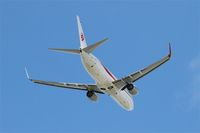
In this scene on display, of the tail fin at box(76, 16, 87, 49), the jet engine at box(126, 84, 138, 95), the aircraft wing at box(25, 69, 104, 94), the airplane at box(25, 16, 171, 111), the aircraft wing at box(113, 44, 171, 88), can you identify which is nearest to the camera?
the airplane at box(25, 16, 171, 111)

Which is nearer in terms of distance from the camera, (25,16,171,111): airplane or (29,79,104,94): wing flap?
(25,16,171,111): airplane

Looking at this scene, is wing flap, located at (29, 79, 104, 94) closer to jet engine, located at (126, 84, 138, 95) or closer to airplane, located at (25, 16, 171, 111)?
airplane, located at (25, 16, 171, 111)

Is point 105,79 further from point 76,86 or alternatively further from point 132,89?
point 76,86

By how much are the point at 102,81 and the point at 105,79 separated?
1.56 feet

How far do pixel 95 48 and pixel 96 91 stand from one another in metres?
10.6

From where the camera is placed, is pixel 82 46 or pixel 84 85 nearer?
pixel 82 46

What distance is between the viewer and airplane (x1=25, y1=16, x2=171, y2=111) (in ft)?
216

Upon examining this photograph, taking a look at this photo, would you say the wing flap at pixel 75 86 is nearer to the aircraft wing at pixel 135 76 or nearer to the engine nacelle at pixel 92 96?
Answer: the engine nacelle at pixel 92 96

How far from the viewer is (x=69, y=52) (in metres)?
65.6

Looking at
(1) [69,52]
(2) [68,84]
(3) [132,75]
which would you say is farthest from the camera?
(2) [68,84]

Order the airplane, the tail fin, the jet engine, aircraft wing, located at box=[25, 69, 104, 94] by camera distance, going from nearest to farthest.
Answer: the airplane, the tail fin, the jet engine, aircraft wing, located at box=[25, 69, 104, 94]

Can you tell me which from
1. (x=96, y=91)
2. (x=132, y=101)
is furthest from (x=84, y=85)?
(x=132, y=101)

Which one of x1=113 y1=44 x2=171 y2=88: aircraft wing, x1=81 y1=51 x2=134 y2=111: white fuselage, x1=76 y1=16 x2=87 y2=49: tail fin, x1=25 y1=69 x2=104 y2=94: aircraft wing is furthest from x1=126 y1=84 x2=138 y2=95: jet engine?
x1=76 y1=16 x2=87 y2=49: tail fin

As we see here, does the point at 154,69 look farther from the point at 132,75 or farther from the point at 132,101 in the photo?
the point at 132,101
